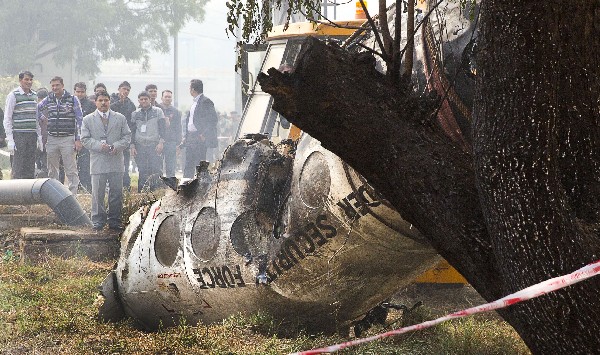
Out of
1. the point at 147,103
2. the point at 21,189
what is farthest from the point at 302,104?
the point at 147,103

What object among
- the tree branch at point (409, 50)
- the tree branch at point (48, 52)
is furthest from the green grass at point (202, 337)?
the tree branch at point (48, 52)

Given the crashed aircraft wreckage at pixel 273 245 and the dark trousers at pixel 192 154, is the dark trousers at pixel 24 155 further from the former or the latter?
the crashed aircraft wreckage at pixel 273 245

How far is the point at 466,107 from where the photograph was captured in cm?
518

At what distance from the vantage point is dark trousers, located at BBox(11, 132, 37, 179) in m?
14.7

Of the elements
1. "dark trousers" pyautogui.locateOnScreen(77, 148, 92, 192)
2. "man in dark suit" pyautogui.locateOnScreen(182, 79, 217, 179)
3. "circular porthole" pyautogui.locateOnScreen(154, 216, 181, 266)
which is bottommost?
"dark trousers" pyautogui.locateOnScreen(77, 148, 92, 192)

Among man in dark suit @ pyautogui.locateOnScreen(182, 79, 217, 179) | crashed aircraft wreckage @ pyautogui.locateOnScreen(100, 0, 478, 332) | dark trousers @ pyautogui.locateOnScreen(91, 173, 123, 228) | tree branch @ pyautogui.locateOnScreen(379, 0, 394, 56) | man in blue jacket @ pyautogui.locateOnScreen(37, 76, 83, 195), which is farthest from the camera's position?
man in dark suit @ pyautogui.locateOnScreen(182, 79, 217, 179)

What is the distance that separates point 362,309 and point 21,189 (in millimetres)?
6579

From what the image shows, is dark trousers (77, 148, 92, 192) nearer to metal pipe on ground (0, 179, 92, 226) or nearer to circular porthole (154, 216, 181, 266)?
metal pipe on ground (0, 179, 92, 226)

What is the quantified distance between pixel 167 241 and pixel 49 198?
5.02 metres

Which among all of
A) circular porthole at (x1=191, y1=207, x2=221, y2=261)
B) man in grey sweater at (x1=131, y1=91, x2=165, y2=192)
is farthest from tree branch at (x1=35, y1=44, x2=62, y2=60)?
circular porthole at (x1=191, y1=207, x2=221, y2=261)

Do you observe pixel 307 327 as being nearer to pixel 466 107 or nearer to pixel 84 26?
pixel 466 107

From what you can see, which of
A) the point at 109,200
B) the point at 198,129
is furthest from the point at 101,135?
the point at 198,129

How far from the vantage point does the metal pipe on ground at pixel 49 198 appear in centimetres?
1178

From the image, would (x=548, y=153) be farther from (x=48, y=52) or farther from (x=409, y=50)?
(x=48, y=52)
